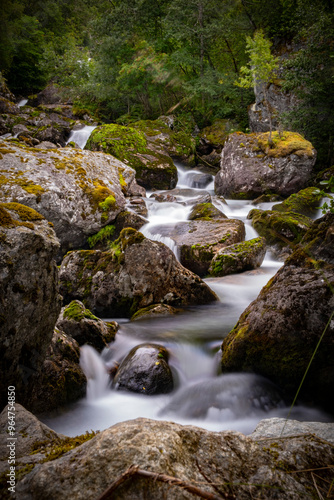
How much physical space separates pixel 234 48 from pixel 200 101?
4.46 metres

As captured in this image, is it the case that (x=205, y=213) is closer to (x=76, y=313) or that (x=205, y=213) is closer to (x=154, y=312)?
(x=154, y=312)

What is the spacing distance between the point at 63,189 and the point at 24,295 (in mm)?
6525

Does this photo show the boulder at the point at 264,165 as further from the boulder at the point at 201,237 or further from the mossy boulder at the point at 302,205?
the boulder at the point at 201,237

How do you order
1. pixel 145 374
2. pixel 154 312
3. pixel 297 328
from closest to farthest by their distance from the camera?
1. pixel 297 328
2. pixel 145 374
3. pixel 154 312

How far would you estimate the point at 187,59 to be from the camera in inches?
748

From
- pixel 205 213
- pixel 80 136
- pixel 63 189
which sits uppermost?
pixel 80 136

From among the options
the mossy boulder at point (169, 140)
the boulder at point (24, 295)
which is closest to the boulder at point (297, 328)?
the boulder at point (24, 295)

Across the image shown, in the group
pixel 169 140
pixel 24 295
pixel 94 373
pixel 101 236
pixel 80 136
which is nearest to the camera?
pixel 24 295

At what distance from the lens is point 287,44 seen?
17531 mm

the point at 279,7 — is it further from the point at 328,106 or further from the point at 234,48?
the point at 328,106

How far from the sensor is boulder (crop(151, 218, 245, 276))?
8188 mm

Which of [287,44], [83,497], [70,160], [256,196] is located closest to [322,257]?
[83,497]

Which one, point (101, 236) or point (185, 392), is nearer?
point (185, 392)

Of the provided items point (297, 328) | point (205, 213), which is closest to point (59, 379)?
point (297, 328)
